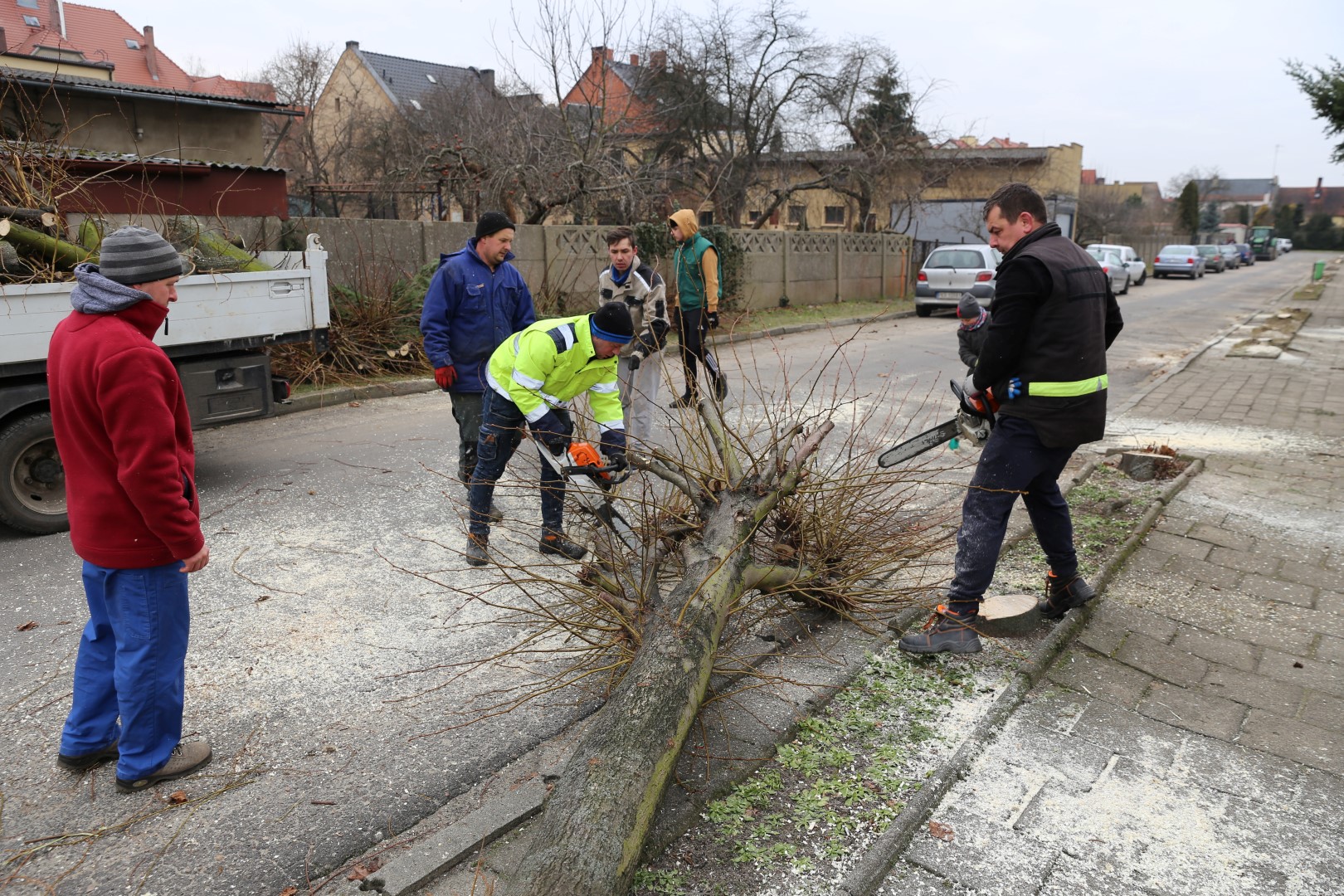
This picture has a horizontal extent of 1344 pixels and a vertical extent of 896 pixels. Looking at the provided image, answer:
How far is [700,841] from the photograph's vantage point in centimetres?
266

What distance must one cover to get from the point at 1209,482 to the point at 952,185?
30.6m

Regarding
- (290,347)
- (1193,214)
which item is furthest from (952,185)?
(1193,214)

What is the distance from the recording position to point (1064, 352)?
3561 millimetres

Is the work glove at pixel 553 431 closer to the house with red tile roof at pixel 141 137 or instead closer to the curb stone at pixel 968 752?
the curb stone at pixel 968 752

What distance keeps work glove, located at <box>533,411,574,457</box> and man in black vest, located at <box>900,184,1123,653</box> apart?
1928 millimetres

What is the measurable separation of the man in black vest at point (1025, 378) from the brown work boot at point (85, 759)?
2973 mm

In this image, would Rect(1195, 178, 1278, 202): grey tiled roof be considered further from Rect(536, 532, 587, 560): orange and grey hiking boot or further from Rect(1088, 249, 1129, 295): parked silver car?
Rect(536, 532, 587, 560): orange and grey hiking boot

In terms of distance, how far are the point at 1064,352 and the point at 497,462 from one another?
2933 millimetres

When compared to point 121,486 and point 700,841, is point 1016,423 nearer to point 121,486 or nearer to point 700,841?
point 700,841

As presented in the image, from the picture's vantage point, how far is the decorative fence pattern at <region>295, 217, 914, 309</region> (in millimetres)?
11125

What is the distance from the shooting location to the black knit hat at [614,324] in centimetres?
438

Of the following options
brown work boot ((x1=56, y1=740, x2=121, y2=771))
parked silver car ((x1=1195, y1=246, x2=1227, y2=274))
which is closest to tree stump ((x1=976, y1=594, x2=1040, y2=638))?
brown work boot ((x1=56, y1=740, x2=121, y2=771))

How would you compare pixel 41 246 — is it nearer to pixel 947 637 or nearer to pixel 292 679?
pixel 292 679

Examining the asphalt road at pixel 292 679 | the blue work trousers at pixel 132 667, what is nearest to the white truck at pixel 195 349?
the asphalt road at pixel 292 679
